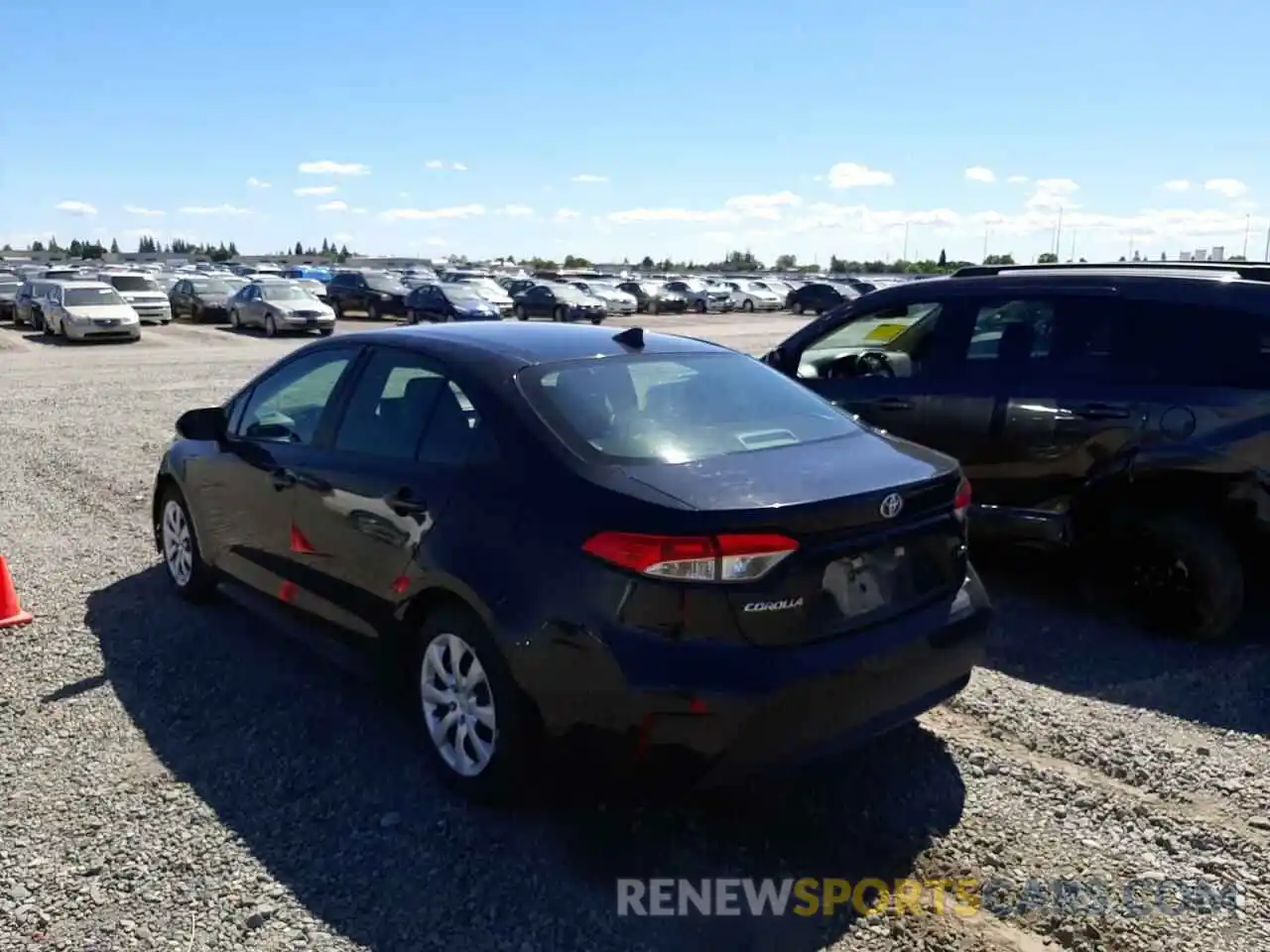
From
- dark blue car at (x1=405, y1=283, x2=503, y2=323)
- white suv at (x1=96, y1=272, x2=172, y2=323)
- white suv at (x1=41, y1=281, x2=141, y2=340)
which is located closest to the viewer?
white suv at (x1=41, y1=281, x2=141, y2=340)

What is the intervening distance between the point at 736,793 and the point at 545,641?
978mm

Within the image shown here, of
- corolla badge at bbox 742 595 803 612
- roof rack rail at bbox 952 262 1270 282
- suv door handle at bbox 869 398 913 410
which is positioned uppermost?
roof rack rail at bbox 952 262 1270 282

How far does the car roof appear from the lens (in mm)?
3793

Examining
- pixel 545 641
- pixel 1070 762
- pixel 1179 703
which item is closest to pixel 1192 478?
pixel 1179 703

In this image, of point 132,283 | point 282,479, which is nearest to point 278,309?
point 132,283

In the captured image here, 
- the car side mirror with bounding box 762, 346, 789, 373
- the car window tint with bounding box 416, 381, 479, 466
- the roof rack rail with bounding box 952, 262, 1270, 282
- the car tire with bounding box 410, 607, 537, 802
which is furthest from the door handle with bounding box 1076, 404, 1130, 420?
the car tire with bounding box 410, 607, 537, 802

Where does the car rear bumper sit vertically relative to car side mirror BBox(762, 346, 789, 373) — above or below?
below

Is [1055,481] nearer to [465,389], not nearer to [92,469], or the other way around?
[465,389]

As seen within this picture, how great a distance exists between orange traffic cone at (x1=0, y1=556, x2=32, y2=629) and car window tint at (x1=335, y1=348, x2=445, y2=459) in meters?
2.34

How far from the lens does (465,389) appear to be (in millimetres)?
3670

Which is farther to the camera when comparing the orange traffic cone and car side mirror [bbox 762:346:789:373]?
car side mirror [bbox 762:346:789:373]

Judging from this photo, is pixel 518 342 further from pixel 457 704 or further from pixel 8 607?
pixel 8 607


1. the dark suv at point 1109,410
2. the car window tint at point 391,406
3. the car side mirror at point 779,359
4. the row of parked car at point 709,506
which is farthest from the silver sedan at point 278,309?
the car window tint at point 391,406

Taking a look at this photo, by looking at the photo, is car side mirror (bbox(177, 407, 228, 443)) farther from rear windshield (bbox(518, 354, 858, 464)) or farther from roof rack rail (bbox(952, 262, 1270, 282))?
roof rack rail (bbox(952, 262, 1270, 282))
